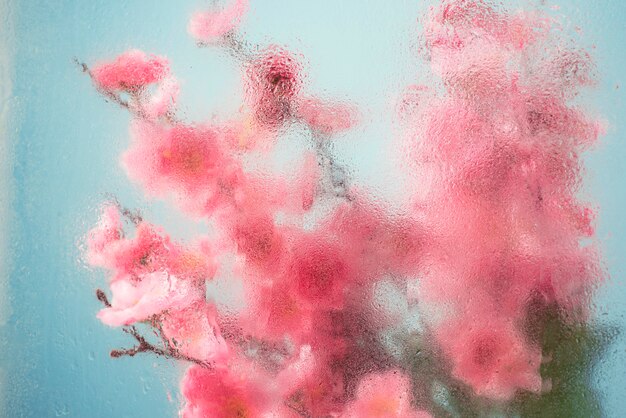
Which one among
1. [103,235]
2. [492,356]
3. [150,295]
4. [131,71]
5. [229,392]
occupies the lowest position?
[492,356]

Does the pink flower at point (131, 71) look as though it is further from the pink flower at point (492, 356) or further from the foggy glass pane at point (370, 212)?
the pink flower at point (492, 356)

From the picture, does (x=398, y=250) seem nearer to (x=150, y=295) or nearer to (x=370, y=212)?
(x=370, y=212)

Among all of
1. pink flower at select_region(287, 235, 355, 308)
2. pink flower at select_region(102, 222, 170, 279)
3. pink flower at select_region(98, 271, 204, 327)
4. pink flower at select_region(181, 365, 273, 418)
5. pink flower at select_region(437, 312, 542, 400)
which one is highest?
pink flower at select_region(102, 222, 170, 279)

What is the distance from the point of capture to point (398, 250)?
63 centimetres

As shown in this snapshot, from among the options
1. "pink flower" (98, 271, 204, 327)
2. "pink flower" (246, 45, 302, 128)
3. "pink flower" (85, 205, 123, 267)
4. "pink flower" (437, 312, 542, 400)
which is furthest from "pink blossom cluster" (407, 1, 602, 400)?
"pink flower" (85, 205, 123, 267)

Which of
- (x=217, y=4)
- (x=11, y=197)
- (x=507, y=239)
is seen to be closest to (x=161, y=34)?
(x=217, y=4)

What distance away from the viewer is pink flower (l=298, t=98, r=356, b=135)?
2.15 feet

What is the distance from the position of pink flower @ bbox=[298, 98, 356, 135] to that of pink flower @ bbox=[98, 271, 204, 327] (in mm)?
235

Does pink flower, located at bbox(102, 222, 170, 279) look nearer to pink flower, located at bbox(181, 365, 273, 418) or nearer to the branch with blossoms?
the branch with blossoms

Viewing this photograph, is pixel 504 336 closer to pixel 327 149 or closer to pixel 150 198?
pixel 327 149

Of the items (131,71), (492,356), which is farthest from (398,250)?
(131,71)

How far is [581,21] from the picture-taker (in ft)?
2.12

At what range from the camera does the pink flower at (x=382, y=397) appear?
2.08ft

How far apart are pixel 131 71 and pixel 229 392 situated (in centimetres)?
41
